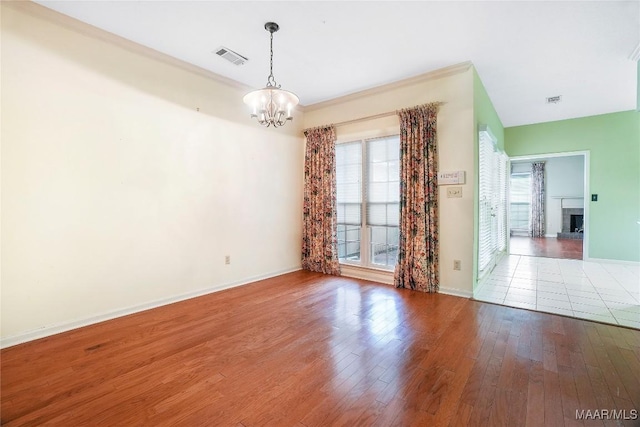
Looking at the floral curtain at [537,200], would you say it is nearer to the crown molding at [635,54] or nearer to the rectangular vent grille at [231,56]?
the crown molding at [635,54]

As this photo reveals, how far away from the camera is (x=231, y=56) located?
133 inches

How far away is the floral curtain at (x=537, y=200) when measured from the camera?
9.69 meters

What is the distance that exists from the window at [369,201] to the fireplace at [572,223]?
8.47 metres

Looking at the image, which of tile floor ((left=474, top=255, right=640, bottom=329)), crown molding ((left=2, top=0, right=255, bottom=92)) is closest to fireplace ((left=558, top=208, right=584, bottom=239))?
tile floor ((left=474, top=255, right=640, bottom=329))

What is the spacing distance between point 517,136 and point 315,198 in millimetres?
4941

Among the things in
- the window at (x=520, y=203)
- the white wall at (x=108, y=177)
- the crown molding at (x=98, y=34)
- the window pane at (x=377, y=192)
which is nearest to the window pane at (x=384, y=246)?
the window pane at (x=377, y=192)

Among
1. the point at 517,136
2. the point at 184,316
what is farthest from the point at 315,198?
the point at 517,136

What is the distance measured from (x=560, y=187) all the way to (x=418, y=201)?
28.7ft

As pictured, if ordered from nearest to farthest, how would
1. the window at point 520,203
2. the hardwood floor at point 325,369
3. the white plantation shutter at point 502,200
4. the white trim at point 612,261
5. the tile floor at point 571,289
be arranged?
the hardwood floor at point 325,369
the tile floor at point 571,289
the white trim at point 612,261
the white plantation shutter at point 502,200
the window at point 520,203

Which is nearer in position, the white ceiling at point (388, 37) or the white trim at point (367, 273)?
the white ceiling at point (388, 37)

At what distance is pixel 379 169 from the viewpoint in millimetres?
4492

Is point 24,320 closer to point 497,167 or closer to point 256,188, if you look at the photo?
point 256,188

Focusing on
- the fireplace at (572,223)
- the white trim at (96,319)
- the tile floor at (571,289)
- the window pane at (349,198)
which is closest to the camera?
the white trim at (96,319)

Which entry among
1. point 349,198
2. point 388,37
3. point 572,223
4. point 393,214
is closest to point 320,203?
point 349,198
